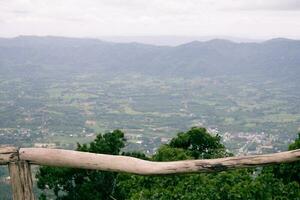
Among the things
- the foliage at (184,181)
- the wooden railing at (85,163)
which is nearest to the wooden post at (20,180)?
the wooden railing at (85,163)

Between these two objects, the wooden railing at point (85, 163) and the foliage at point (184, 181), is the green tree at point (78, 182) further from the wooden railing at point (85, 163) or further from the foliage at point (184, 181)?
the wooden railing at point (85, 163)

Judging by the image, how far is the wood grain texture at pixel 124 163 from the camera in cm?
211

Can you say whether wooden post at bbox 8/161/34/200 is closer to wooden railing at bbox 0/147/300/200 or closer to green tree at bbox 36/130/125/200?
wooden railing at bbox 0/147/300/200

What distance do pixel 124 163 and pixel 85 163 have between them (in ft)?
0.61

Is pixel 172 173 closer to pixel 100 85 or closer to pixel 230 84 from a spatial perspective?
pixel 100 85

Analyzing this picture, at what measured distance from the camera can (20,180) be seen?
2.10 m

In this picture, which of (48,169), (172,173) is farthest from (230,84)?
(172,173)

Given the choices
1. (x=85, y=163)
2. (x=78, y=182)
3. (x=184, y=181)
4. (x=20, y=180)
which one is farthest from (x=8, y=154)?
(x=78, y=182)

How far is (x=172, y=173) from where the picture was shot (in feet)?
6.97

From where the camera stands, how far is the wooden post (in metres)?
2.09

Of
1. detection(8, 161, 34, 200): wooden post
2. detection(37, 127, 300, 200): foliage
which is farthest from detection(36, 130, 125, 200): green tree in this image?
detection(8, 161, 34, 200): wooden post

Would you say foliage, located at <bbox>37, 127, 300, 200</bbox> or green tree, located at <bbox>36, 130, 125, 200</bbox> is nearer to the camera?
foliage, located at <bbox>37, 127, 300, 200</bbox>

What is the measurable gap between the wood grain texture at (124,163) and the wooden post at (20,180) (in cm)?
5

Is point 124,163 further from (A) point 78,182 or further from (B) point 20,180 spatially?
(A) point 78,182
